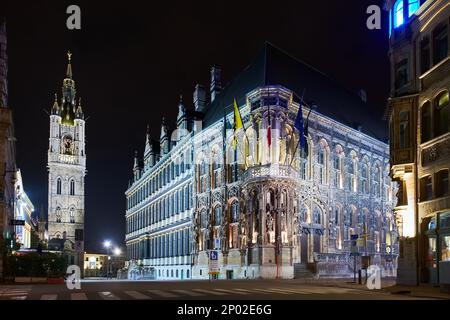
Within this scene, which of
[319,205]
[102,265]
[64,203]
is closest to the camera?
[319,205]

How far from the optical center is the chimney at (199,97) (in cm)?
7288

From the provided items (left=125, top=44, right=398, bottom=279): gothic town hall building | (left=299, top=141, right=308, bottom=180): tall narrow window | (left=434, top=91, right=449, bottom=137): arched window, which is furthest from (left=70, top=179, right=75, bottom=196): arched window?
(left=434, top=91, right=449, bottom=137): arched window

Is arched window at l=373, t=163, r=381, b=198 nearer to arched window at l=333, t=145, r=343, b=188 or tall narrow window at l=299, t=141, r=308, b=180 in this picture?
arched window at l=333, t=145, r=343, b=188

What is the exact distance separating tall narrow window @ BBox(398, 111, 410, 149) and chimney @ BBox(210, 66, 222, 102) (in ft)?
123

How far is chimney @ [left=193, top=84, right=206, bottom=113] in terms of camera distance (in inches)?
2869

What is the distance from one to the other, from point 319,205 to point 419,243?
24.2 metres

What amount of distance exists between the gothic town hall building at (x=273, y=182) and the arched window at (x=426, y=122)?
54.2 feet

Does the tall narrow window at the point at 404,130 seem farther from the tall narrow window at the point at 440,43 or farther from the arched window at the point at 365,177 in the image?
the arched window at the point at 365,177

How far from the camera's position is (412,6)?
110 ft

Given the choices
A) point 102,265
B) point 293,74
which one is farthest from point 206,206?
point 102,265

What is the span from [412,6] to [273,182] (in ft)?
65.4

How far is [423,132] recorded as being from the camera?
105 feet

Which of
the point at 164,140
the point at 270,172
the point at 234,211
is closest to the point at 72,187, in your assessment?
the point at 164,140
